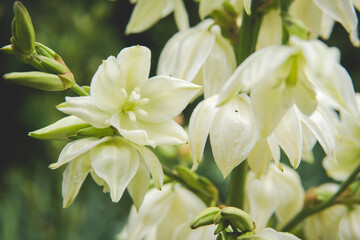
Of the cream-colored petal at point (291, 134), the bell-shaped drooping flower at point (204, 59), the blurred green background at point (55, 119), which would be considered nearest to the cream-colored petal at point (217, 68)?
the bell-shaped drooping flower at point (204, 59)

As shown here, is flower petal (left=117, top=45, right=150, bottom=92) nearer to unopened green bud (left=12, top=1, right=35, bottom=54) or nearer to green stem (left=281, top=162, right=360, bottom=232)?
unopened green bud (left=12, top=1, right=35, bottom=54)

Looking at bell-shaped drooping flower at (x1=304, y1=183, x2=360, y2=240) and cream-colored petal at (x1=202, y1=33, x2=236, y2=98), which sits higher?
cream-colored petal at (x1=202, y1=33, x2=236, y2=98)

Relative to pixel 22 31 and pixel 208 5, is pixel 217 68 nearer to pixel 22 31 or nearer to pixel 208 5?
pixel 208 5

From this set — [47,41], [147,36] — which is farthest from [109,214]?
[147,36]

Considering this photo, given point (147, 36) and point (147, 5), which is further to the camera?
point (147, 36)

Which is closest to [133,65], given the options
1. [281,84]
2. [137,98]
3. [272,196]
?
[137,98]

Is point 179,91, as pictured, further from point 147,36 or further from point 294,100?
point 147,36

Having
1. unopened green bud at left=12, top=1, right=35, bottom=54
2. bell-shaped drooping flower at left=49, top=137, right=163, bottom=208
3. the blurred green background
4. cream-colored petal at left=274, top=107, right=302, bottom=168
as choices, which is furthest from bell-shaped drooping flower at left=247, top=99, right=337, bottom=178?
the blurred green background

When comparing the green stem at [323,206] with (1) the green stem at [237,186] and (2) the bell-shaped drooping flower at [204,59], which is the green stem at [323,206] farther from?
(2) the bell-shaped drooping flower at [204,59]
